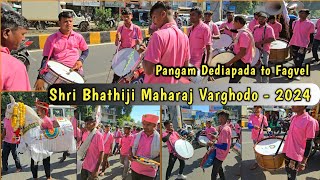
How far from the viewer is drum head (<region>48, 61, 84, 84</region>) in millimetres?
2383

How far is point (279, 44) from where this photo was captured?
10.6 feet

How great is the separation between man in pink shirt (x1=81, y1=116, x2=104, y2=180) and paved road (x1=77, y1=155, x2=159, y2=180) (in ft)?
0.16

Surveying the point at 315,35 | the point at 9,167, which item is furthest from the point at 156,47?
the point at 315,35

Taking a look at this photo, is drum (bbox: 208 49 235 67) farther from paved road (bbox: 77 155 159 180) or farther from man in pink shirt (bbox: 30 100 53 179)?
man in pink shirt (bbox: 30 100 53 179)

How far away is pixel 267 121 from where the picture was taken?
2303 millimetres

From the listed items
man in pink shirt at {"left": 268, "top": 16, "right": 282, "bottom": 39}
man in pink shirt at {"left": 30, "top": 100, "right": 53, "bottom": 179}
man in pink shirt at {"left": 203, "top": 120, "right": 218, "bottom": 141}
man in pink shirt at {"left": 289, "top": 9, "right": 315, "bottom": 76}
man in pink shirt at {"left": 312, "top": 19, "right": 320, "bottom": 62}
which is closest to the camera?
man in pink shirt at {"left": 30, "top": 100, "right": 53, "bottom": 179}

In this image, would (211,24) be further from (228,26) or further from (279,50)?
(279,50)

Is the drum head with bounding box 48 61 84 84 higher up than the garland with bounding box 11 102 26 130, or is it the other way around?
the drum head with bounding box 48 61 84 84

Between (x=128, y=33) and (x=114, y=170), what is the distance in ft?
4.53

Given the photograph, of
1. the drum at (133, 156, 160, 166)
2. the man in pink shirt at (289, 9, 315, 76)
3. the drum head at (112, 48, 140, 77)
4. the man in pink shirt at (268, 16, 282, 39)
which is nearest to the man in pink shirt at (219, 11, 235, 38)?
the man in pink shirt at (268, 16, 282, 39)

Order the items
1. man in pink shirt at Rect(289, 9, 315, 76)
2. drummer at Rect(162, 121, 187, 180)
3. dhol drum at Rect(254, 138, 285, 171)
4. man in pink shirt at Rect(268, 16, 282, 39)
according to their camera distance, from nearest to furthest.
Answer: drummer at Rect(162, 121, 187, 180), dhol drum at Rect(254, 138, 285, 171), man in pink shirt at Rect(268, 16, 282, 39), man in pink shirt at Rect(289, 9, 315, 76)

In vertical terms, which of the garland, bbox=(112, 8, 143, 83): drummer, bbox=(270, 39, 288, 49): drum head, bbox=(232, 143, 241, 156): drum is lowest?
bbox=(232, 143, 241, 156): drum

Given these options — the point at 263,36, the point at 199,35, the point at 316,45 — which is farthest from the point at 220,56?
the point at 316,45

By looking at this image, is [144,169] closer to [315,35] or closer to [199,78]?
[199,78]
